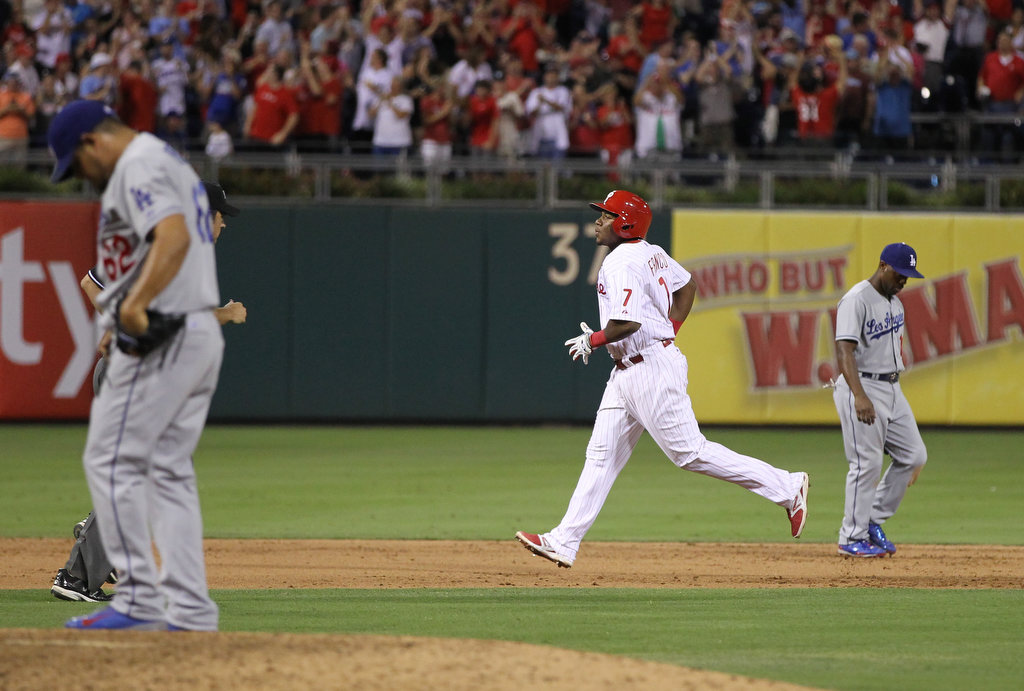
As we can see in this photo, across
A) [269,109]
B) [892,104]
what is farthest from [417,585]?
[892,104]

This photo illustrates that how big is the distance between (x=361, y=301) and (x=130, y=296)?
12.9m

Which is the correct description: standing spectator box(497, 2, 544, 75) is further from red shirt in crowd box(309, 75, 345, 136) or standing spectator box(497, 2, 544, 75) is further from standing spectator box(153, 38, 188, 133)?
standing spectator box(153, 38, 188, 133)

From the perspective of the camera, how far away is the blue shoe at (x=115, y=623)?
16.0 feet

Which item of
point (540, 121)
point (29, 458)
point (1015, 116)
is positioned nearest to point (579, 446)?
point (540, 121)

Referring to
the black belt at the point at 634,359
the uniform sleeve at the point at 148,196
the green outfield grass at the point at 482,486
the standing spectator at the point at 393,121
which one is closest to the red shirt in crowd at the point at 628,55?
the standing spectator at the point at 393,121

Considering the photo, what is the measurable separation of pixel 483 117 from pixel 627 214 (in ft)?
34.1

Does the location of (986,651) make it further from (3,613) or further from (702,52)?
(702,52)

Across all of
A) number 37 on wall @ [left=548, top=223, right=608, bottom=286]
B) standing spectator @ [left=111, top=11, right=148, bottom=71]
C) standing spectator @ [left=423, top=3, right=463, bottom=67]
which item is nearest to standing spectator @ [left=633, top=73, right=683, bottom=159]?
number 37 on wall @ [left=548, top=223, right=608, bottom=286]

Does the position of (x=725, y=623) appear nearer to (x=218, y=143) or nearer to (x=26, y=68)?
(x=218, y=143)

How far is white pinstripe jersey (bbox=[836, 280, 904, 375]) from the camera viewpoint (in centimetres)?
887

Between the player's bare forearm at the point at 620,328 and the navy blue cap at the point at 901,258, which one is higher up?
the navy blue cap at the point at 901,258

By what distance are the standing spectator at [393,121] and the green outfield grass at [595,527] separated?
355cm

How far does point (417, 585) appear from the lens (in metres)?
7.77

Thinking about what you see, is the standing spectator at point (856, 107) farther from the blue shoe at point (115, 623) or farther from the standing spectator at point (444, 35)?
the blue shoe at point (115, 623)
